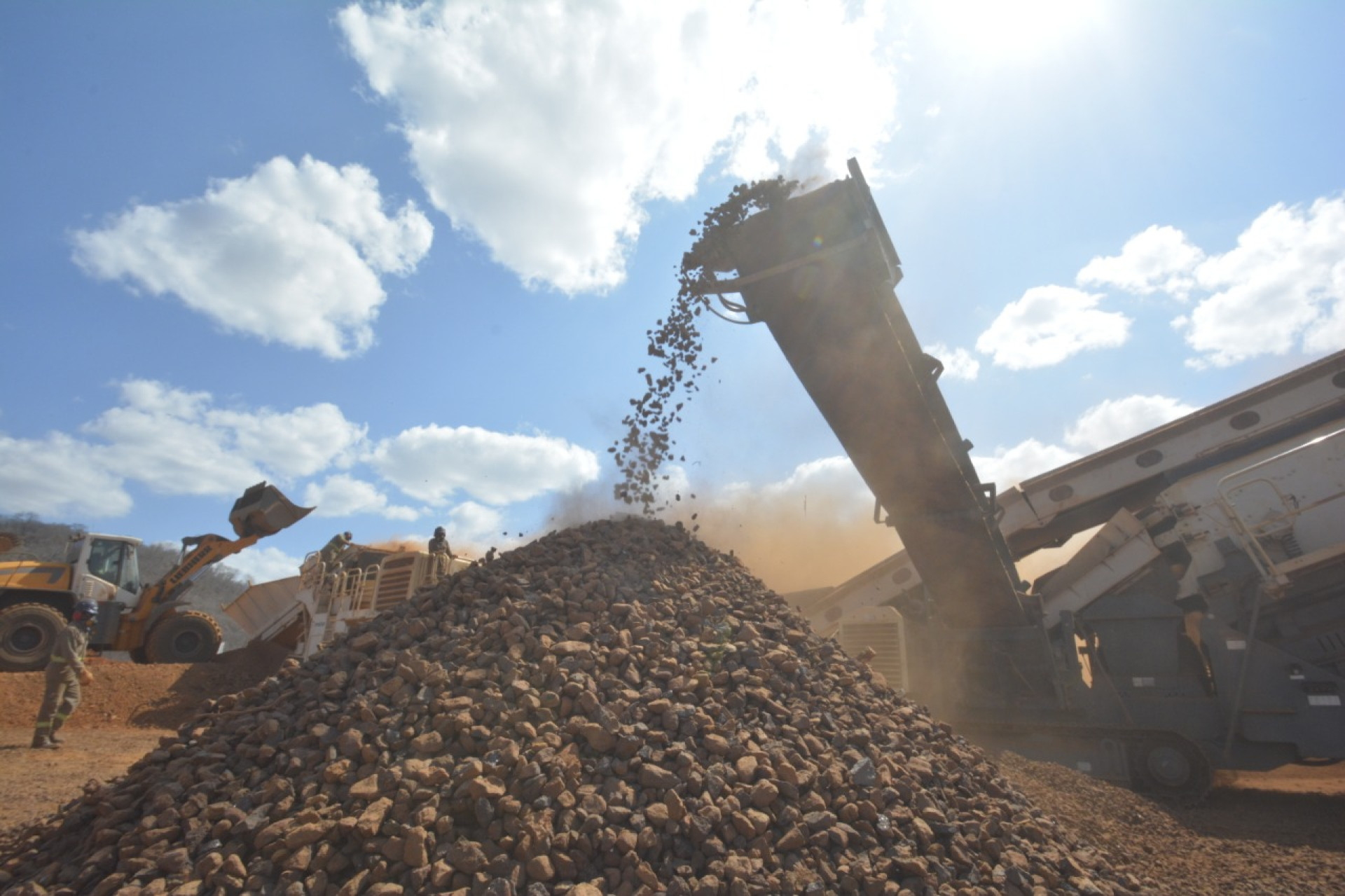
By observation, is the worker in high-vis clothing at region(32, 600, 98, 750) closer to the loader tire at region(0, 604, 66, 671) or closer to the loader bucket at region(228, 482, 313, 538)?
the loader tire at region(0, 604, 66, 671)

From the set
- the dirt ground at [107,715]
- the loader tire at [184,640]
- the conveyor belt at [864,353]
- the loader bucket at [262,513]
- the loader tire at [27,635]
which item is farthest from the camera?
the loader bucket at [262,513]

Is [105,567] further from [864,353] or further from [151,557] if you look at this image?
[151,557]

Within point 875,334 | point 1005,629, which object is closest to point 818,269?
point 875,334

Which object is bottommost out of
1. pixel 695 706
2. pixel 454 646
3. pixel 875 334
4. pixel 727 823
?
pixel 727 823

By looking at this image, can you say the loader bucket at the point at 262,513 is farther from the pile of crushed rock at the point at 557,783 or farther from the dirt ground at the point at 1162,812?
the pile of crushed rock at the point at 557,783

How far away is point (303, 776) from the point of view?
3.61 m

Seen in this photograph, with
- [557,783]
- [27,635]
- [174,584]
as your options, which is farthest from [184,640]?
[557,783]

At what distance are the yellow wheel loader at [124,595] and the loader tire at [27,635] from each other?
1cm

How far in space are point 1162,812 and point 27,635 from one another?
17552 millimetres

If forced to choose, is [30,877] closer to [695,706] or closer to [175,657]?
[695,706]

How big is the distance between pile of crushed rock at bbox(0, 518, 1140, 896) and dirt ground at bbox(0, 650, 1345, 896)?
1.28 metres

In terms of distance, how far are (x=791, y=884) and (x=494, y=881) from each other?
1.32 meters

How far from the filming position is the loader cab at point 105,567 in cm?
1396

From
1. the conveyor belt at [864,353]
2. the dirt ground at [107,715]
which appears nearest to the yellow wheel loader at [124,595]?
the dirt ground at [107,715]
